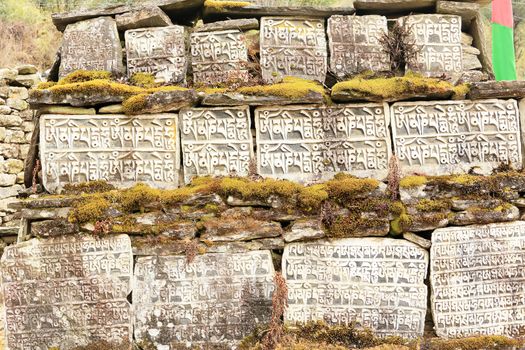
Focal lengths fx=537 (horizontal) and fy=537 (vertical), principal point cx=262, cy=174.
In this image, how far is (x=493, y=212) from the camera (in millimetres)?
5699

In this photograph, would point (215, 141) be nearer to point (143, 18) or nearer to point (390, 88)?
point (143, 18)

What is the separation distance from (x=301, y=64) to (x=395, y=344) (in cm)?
324

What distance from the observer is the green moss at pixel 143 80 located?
6.05 meters

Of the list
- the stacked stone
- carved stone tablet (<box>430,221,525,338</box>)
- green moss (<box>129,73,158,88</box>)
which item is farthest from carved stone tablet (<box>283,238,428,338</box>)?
the stacked stone

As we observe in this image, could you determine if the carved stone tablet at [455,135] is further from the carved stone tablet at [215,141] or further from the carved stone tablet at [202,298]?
the carved stone tablet at [202,298]

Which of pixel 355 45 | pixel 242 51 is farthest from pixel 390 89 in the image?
pixel 242 51

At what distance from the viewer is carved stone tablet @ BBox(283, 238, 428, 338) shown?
221 inches

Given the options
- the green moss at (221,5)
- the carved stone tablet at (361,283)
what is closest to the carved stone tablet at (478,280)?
the carved stone tablet at (361,283)

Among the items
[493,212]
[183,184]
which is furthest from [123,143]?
[493,212]

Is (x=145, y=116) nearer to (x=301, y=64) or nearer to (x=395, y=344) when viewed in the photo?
(x=301, y=64)

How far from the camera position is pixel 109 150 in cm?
582

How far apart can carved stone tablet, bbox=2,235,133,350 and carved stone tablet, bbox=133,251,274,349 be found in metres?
0.20

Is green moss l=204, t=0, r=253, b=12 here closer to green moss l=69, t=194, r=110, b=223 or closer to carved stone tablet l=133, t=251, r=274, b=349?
green moss l=69, t=194, r=110, b=223

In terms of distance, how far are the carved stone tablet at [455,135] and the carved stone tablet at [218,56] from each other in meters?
1.83
